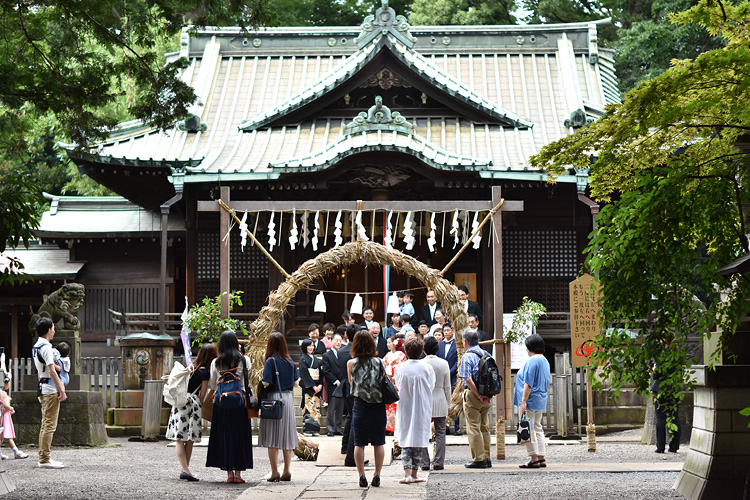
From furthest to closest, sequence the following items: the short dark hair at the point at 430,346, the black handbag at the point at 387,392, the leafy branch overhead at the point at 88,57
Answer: the short dark hair at the point at 430,346 < the leafy branch overhead at the point at 88,57 < the black handbag at the point at 387,392

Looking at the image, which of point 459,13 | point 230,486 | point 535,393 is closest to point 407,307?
point 535,393

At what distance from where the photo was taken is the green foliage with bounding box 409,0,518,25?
3209 cm

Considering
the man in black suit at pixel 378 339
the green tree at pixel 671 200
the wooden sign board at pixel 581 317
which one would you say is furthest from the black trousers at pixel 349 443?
the green tree at pixel 671 200

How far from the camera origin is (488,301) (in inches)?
755

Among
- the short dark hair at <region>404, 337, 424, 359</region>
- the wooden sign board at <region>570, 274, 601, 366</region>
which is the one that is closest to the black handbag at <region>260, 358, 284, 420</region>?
the short dark hair at <region>404, 337, 424, 359</region>

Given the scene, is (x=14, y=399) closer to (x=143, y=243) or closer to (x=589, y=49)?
(x=143, y=243)

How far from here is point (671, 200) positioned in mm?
7344

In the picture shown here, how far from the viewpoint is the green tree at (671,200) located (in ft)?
23.6

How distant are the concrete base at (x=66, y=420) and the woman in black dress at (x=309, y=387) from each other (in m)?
3.06

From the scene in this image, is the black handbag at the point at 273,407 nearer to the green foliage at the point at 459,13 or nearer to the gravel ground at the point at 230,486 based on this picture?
the gravel ground at the point at 230,486

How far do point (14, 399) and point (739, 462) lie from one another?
1044 cm

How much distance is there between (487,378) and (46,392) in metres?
5.23

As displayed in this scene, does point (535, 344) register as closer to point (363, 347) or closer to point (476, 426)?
point (476, 426)

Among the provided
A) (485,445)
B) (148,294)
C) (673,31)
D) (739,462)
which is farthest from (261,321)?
(673,31)
